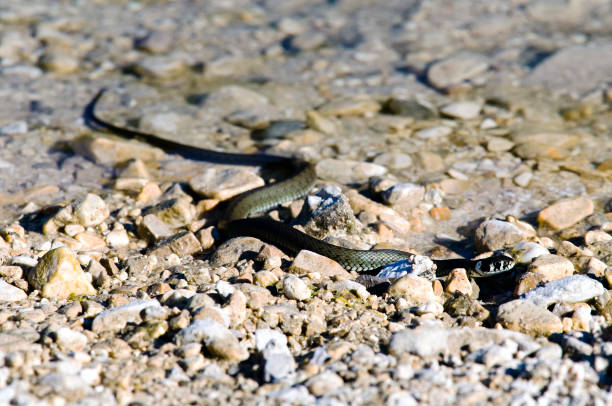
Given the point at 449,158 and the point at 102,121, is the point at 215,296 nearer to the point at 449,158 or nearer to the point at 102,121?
the point at 449,158

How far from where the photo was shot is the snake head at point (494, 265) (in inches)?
195

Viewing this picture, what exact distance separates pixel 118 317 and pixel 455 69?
6488 millimetres

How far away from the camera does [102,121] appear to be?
25.2 ft

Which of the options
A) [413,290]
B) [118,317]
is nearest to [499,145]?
[413,290]

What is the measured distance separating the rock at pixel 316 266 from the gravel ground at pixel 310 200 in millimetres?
18

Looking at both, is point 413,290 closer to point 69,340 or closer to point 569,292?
point 569,292

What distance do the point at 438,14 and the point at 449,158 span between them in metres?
4.87

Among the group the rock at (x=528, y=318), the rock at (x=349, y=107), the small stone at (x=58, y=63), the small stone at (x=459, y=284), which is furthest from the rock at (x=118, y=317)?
the small stone at (x=58, y=63)

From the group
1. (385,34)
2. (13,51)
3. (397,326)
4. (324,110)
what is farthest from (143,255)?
(385,34)

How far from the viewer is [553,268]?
15.6 ft

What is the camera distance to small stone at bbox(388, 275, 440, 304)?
4.38 metres

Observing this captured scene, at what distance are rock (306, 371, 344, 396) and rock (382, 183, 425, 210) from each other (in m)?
2.72

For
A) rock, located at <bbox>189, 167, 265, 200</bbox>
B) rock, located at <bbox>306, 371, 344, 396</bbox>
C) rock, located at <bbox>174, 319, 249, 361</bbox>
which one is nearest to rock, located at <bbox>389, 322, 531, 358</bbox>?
rock, located at <bbox>306, 371, 344, 396</bbox>

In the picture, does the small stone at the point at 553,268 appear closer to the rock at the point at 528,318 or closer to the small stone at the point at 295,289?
the rock at the point at 528,318
